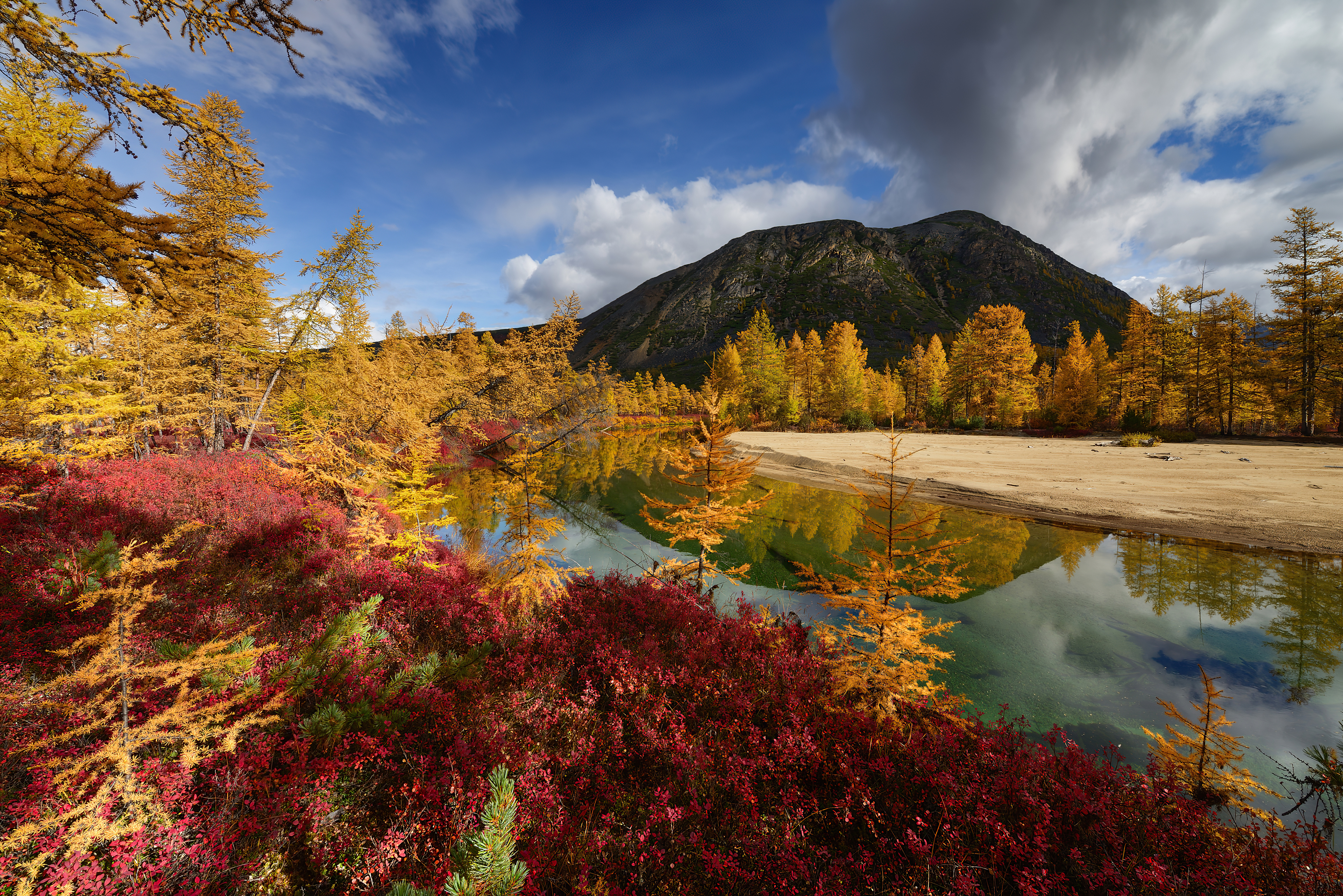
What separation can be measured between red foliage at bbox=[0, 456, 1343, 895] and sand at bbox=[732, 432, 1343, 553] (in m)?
A: 15.0

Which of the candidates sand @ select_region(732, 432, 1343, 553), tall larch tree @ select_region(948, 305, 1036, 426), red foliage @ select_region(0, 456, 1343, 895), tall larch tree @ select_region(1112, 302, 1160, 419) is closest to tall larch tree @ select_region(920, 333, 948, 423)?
tall larch tree @ select_region(948, 305, 1036, 426)

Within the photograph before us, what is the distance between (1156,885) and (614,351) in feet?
656

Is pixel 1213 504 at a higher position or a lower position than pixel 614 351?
lower

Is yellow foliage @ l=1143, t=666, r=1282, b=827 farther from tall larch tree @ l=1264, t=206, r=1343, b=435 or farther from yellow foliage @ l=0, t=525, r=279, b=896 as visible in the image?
tall larch tree @ l=1264, t=206, r=1343, b=435

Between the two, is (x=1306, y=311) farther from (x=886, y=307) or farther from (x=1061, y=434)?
(x=886, y=307)

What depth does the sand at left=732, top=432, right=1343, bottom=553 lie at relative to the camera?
14789 millimetres

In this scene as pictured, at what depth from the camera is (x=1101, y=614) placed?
10562 millimetres

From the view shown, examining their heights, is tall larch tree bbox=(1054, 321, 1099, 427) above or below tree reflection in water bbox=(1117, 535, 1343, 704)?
above

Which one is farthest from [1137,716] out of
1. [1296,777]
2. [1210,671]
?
[1210,671]

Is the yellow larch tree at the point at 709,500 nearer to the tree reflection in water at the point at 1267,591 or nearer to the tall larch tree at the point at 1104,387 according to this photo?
the tree reflection in water at the point at 1267,591

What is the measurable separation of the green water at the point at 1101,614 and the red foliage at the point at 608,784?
6.38 ft

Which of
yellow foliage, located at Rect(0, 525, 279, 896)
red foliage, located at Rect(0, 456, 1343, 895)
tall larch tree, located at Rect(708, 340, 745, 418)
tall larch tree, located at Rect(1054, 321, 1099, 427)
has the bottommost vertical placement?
red foliage, located at Rect(0, 456, 1343, 895)

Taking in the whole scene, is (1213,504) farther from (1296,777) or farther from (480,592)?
(480,592)

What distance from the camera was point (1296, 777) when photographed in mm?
5762
